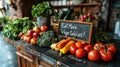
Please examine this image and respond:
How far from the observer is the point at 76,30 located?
1.52 meters

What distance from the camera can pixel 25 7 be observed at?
404cm

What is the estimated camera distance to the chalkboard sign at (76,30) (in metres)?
1.41

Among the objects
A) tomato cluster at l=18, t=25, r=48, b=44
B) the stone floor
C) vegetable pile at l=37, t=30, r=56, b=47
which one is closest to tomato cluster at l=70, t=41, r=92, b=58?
vegetable pile at l=37, t=30, r=56, b=47

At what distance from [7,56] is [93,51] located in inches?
92.1

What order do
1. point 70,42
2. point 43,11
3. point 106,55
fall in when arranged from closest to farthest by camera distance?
1. point 106,55
2. point 70,42
3. point 43,11

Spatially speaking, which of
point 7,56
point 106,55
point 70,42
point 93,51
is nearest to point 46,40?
point 70,42

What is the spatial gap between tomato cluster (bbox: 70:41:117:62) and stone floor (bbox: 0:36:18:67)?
1794 mm

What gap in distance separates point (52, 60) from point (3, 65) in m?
1.81

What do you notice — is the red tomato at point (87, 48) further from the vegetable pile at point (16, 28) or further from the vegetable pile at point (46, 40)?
the vegetable pile at point (16, 28)

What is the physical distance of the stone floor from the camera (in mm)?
2798

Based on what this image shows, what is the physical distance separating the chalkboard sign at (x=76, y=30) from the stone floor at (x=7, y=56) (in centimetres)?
158

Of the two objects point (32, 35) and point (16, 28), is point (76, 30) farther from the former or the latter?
point (16, 28)

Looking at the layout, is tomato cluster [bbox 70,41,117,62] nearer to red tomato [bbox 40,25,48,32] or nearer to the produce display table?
the produce display table

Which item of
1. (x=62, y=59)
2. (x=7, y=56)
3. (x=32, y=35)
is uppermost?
(x=32, y=35)
